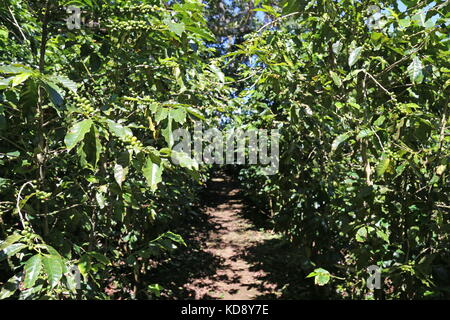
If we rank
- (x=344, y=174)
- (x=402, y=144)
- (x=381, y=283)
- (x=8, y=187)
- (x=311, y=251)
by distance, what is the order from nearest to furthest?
(x=8, y=187) → (x=402, y=144) → (x=381, y=283) → (x=344, y=174) → (x=311, y=251)

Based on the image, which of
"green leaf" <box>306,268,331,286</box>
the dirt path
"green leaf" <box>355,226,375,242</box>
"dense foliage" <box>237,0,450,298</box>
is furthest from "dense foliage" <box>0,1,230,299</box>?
the dirt path

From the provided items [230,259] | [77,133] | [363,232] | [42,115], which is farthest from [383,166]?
[230,259]

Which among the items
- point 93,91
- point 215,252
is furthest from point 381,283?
point 215,252

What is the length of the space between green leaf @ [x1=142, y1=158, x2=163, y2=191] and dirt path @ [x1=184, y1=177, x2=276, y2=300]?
12.0ft

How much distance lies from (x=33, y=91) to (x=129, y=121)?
0.83 metres

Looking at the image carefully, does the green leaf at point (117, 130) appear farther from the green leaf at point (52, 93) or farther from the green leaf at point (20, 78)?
the green leaf at point (20, 78)

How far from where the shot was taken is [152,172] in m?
1.13

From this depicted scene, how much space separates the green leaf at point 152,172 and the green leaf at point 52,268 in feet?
1.34

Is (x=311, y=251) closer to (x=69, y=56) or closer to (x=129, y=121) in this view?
(x=129, y=121)

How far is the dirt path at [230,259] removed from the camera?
14.9ft

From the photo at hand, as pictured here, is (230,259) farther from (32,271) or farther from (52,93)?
(52,93)

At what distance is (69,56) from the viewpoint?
230 centimetres

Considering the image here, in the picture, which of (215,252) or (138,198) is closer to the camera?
(138,198)

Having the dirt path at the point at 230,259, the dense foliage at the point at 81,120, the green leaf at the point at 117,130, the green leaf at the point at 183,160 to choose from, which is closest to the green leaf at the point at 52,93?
the dense foliage at the point at 81,120
